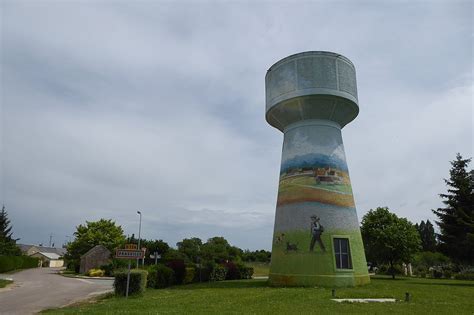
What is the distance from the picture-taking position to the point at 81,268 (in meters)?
47.6

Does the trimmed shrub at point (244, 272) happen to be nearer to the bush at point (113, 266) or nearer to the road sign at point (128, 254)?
the bush at point (113, 266)

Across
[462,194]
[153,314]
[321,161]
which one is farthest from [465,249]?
[153,314]

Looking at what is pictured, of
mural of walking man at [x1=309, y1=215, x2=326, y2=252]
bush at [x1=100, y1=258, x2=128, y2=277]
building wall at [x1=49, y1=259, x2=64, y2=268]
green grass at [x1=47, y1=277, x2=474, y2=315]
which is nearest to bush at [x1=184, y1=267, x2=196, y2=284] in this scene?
mural of walking man at [x1=309, y1=215, x2=326, y2=252]

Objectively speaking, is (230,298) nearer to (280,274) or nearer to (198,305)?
(198,305)

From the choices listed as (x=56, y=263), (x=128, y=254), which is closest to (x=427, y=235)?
Answer: (x=128, y=254)

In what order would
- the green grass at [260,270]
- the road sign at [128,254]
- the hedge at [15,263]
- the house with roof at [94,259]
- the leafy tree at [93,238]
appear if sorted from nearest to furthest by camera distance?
1. the road sign at [128,254]
2. the green grass at [260,270]
3. the hedge at [15,263]
4. the house with roof at [94,259]
5. the leafy tree at [93,238]

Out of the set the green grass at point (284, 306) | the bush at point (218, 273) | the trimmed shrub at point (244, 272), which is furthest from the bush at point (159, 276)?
the trimmed shrub at point (244, 272)

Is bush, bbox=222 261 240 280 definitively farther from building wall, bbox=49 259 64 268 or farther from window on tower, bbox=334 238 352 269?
building wall, bbox=49 259 64 268

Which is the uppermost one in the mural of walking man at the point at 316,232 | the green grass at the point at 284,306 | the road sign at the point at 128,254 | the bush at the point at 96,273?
the mural of walking man at the point at 316,232

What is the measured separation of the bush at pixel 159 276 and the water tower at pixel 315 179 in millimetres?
7305

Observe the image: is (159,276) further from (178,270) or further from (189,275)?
(189,275)

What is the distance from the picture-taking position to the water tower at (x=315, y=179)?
20.9 m

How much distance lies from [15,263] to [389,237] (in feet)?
168

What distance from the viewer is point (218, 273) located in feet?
102
